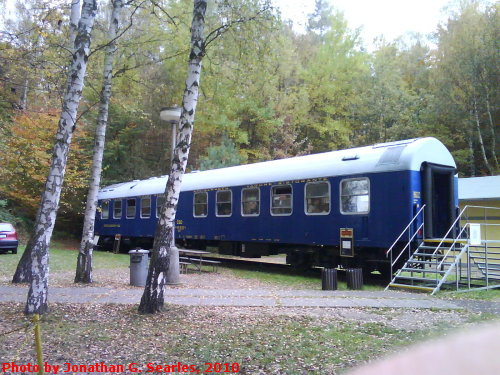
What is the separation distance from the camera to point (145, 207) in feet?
71.6

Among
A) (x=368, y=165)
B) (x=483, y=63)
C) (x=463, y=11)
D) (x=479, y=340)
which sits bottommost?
(x=479, y=340)

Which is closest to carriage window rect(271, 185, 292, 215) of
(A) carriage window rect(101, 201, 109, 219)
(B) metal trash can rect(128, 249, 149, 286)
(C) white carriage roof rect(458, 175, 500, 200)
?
(B) metal trash can rect(128, 249, 149, 286)

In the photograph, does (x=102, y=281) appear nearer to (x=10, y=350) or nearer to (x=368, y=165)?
(x=10, y=350)

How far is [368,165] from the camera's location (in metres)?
13.1

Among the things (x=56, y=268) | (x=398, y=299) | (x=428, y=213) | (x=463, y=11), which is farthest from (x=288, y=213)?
(x=463, y=11)

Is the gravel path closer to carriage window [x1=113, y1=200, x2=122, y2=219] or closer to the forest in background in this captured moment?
the forest in background

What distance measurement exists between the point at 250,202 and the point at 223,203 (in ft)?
4.73

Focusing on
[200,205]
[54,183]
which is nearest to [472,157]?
[200,205]

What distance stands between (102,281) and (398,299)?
7.07 metres

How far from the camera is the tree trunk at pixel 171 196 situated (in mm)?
7734

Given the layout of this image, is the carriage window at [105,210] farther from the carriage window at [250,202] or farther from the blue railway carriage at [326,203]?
the carriage window at [250,202]

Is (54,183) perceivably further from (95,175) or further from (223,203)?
(223,203)

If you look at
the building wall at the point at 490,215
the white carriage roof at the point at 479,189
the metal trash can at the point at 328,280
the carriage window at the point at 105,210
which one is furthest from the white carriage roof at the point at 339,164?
the carriage window at the point at 105,210

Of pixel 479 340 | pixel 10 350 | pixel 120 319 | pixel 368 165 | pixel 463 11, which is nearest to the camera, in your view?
pixel 479 340
